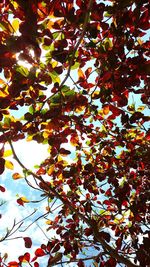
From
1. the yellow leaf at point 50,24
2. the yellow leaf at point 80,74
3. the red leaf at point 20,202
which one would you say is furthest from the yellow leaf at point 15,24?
the red leaf at point 20,202

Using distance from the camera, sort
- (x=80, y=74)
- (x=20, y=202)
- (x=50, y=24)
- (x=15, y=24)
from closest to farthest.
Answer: (x=15, y=24)
(x=50, y=24)
(x=80, y=74)
(x=20, y=202)

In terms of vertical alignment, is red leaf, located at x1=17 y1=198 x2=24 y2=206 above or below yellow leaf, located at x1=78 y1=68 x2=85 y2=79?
below

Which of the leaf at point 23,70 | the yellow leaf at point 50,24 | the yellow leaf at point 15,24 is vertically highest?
the yellow leaf at point 50,24

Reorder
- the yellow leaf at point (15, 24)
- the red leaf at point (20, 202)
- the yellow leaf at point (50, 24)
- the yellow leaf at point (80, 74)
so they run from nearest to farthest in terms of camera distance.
Result: the yellow leaf at point (15, 24) → the yellow leaf at point (50, 24) → the yellow leaf at point (80, 74) → the red leaf at point (20, 202)

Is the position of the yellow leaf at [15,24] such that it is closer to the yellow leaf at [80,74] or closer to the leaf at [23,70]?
the leaf at [23,70]

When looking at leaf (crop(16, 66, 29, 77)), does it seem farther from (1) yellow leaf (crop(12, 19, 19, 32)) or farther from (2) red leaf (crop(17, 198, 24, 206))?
(2) red leaf (crop(17, 198, 24, 206))

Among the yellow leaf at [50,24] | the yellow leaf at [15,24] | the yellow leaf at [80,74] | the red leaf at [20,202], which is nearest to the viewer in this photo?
the yellow leaf at [15,24]

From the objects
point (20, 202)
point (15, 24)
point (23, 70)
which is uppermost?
point (15, 24)

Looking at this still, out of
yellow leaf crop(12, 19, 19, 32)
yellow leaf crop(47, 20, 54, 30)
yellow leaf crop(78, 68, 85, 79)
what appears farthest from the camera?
yellow leaf crop(78, 68, 85, 79)

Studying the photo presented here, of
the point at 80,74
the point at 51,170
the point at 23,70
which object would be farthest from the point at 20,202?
the point at 23,70

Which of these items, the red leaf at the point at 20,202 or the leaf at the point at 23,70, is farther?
the red leaf at the point at 20,202

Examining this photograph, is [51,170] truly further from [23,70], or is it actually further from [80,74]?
[23,70]

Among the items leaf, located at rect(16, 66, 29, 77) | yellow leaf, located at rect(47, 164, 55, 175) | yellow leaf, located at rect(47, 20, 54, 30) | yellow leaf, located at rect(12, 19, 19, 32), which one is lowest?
leaf, located at rect(16, 66, 29, 77)

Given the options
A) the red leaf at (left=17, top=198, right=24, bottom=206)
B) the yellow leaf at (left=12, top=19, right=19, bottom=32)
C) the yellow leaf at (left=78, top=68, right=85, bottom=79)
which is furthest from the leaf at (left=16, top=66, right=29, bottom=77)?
the red leaf at (left=17, top=198, right=24, bottom=206)
